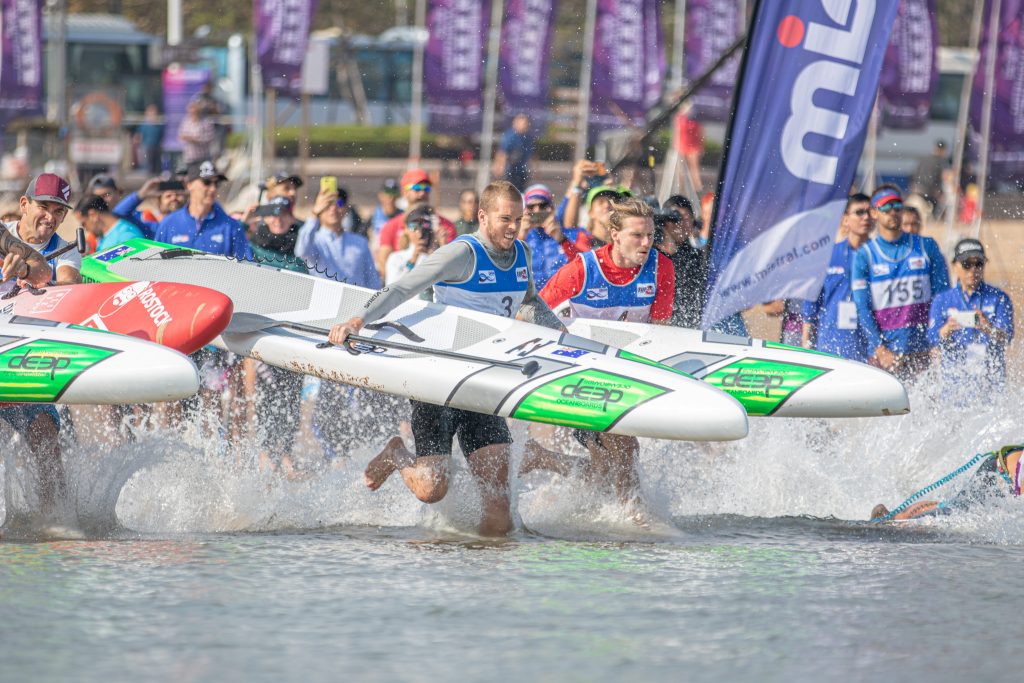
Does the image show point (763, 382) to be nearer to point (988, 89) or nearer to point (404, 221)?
point (404, 221)

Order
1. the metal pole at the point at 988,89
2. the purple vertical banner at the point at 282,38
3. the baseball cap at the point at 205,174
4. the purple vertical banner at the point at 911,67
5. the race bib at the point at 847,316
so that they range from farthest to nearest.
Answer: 1. the purple vertical banner at the point at 911,67
2. the purple vertical banner at the point at 282,38
3. the metal pole at the point at 988,89
4. the race bib at the point at 847,316
5. the baseball cap at the point at 205,174

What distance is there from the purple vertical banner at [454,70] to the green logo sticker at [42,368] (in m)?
15.9

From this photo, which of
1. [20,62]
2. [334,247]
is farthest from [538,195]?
[20,62]

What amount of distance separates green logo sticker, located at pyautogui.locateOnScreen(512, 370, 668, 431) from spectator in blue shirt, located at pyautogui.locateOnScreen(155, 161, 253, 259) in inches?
121

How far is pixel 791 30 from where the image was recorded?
8.77 metres

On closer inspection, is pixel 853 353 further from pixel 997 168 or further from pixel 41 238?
pixel 997 168

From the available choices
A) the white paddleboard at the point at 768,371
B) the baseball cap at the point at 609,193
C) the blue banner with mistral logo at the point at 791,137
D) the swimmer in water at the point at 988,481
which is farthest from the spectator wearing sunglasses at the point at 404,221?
the swimmer in water at the point at 988,481

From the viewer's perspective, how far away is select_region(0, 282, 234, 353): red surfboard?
Answer: 288 inches

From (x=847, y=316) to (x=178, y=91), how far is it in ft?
64.0

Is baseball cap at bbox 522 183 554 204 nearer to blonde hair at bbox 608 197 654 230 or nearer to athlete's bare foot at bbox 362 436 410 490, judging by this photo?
blonde hair at bbox 608 197 654 230

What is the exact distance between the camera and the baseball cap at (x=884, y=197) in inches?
391

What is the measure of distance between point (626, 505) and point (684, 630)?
6.58 ft

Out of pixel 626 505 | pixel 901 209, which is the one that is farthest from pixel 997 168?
pixel 626 505

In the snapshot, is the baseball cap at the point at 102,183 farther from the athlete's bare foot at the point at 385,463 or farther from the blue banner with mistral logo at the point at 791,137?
the blue banner with mistral logo at the point at 791,137
